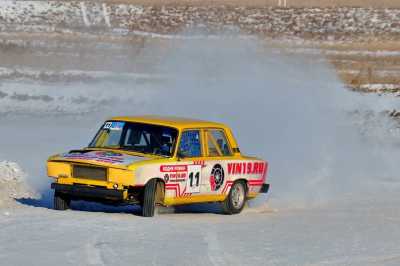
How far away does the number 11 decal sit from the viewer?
51.1 feet

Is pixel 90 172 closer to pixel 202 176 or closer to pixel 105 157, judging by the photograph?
pixel 105 157

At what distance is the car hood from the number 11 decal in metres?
0.81

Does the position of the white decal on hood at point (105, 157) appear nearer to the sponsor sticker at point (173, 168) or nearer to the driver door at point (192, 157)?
the sponsor sticker at point (173, 168)

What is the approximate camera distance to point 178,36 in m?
50.8

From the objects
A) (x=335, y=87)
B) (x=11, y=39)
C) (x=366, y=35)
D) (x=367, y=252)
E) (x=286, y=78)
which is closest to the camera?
(x=367, y=252)

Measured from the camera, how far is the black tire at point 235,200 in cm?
1645

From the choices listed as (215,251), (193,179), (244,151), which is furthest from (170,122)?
(244,151)

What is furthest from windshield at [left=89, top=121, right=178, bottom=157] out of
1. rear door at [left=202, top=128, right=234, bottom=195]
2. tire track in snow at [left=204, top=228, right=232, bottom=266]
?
tire track in snow at [left=204, top=228, right=232, bottom=266]

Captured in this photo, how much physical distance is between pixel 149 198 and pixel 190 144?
1440mm

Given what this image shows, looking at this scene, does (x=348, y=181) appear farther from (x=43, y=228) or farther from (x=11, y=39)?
(x=11, y=39)

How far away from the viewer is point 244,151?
21797 mm

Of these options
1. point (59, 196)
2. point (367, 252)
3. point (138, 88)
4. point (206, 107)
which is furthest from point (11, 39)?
point (367, 252)

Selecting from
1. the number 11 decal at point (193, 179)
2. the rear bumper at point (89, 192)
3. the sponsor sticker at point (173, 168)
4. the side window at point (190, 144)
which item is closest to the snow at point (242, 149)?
the rear bumper at point (89, 192)

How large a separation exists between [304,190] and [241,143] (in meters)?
3.34
